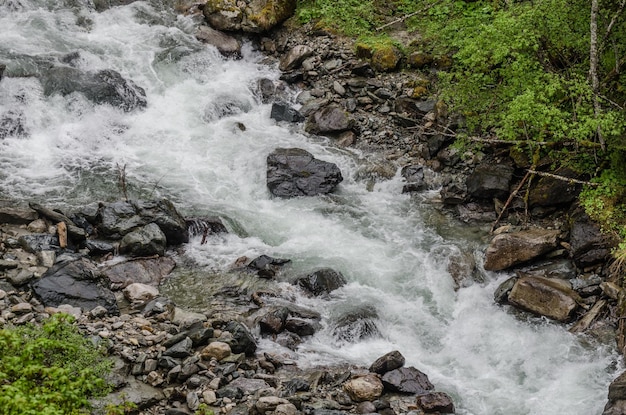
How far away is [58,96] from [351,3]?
9213mm

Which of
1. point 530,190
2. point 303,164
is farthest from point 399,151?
point 530,190

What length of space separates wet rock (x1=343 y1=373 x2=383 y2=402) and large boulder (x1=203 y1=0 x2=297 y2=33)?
42.5ft

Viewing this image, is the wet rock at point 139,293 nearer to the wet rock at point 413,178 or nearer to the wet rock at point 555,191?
the wet rock at point 413,178

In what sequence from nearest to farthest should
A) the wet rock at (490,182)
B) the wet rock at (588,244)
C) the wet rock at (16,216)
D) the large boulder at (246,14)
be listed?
the wet rock at (588,244) → the wet rock at (16,216) → the wet rock at (490,182) → the large boulder at (246,14)

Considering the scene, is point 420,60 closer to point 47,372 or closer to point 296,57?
point 296,57

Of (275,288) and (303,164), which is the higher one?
(303,164)

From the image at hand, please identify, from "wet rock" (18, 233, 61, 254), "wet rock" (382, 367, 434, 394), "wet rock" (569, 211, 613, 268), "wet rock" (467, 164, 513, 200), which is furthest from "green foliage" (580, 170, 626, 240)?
"wet rock" (18, 233, 61, 254)

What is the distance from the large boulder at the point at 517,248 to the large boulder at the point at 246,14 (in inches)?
421

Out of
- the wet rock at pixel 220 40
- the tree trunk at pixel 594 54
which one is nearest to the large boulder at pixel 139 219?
the tree trunk at pixel 594 54

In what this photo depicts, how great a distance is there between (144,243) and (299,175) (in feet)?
13.6

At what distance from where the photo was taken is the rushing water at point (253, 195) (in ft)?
29.9

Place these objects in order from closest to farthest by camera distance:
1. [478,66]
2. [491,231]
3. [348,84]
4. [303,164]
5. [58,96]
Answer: [491,231]
[478,66]
[303,164]
[58,96]
[348,84]

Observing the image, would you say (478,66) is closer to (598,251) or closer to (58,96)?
(598,251)

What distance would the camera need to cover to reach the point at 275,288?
34.6 feet
